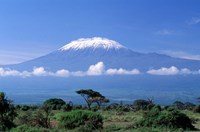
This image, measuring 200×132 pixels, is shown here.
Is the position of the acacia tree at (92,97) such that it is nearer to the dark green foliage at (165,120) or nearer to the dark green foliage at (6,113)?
the dark green foliage at (165,120)

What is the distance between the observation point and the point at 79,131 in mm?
22203

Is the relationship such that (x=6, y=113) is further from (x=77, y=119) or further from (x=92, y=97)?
(x=92, y=97)

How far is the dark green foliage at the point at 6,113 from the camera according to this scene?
26.3 m

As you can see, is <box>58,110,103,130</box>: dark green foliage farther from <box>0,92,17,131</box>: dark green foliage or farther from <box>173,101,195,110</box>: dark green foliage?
<box>173,101,195,110</box>: dark green foliage

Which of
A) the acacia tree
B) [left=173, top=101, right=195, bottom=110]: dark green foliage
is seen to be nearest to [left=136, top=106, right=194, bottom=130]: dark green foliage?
the acacia tree

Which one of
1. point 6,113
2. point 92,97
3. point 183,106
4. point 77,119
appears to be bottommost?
point 183,106

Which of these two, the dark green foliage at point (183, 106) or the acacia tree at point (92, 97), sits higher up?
the acacia tree at point (92, 97)

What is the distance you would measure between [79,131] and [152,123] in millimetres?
7576

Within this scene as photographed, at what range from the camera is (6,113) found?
2803cm

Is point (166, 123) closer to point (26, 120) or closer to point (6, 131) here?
point (26, 120)

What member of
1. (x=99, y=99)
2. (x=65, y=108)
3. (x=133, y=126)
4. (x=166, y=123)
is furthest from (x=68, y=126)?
(x=99, y=99)

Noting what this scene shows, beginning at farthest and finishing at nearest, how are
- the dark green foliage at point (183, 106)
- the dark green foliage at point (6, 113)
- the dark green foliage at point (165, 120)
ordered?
the dark green foliage at point (183, 106) → the dark green foliage at point (165, 120) → the dark green foliage at point (6, 113)

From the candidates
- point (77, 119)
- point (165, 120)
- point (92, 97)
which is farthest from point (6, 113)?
point (92, 97)

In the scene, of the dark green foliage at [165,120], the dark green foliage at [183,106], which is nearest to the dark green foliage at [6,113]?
the dark green foliage at [165,120]
